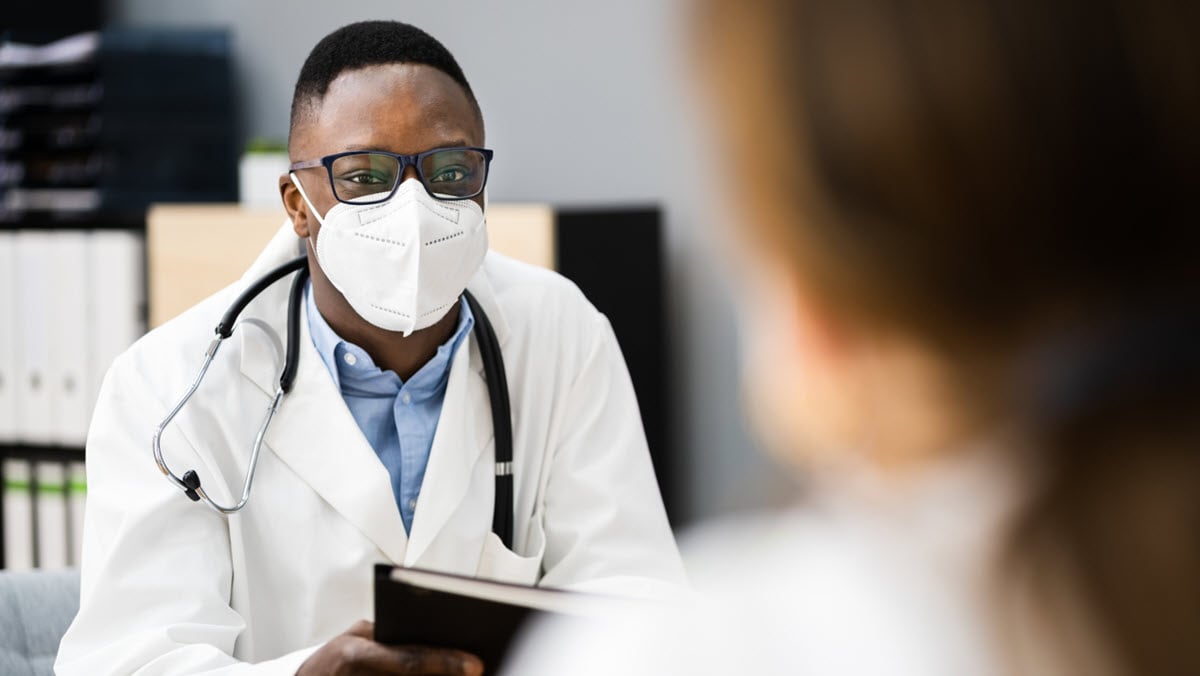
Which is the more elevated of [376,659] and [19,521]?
[376,659]

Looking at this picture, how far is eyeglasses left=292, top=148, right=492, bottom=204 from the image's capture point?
4.52 ft

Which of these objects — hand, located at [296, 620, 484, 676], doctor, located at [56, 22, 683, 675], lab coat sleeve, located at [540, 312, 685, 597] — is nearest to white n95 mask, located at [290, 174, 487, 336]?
doctor, located at [56, 22, 683, 675]

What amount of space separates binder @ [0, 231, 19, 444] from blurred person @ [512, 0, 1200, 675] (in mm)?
2499

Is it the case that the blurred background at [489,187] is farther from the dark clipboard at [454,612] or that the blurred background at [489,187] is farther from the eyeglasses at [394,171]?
the dark clipboard at [454,612]

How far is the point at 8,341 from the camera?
265cm

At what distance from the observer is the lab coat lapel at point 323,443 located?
1361mm

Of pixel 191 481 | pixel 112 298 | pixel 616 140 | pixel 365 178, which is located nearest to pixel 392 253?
pixel 365 178

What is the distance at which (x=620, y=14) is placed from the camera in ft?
8.36

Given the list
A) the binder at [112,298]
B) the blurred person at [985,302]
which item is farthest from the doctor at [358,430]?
the binder at [112,298]

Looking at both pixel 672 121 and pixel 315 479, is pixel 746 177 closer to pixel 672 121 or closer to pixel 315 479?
pixel 315 479

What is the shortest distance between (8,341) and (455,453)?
1.63 meters

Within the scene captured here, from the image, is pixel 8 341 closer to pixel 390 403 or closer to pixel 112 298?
pixel 112 298

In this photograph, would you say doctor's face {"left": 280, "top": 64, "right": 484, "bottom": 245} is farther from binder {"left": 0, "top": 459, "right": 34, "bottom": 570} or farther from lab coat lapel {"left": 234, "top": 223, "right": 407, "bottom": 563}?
binder {"left": 0, "top": 459, "right": 34, "bottom": 570}

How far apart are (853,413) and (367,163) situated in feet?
3.25
